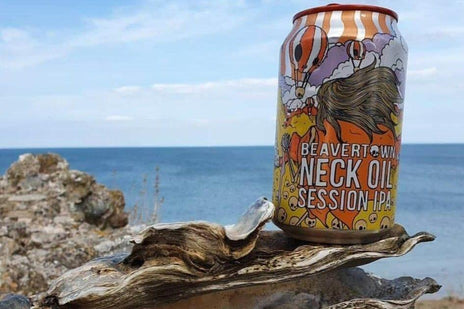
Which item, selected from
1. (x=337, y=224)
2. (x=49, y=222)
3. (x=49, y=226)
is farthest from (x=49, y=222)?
(x=337, y=224)

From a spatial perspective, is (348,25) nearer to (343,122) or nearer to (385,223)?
(343,122)

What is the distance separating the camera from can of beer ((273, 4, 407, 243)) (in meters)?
1.25

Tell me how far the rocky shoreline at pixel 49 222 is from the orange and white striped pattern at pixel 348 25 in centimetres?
97

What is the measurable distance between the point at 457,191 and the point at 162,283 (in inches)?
710

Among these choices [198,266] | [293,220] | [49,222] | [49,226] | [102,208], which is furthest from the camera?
[102,208]

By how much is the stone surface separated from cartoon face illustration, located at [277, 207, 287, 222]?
4.44ft

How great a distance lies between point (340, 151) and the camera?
1.25 metres

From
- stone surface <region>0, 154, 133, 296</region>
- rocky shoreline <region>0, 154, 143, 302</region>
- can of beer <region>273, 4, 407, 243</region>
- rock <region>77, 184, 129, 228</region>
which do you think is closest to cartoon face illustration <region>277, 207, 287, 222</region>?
can of beer <region>273, 4, 407, 243</region>

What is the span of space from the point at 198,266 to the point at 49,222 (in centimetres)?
316

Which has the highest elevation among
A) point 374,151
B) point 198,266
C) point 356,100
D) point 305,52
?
point 305,52

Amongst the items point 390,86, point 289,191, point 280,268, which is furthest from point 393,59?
point 280,268

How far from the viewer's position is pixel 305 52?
1.28m

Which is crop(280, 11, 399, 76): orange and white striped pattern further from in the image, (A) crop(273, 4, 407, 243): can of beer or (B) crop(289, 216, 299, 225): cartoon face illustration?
(B) crop(289, 216, 299, 225): cartoon face illustration

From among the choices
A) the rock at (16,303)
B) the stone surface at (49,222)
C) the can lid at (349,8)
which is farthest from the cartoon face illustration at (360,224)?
the stone surface at (49,222)
